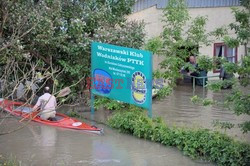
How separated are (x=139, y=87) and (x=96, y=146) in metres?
2.28

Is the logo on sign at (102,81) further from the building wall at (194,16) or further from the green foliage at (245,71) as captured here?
the green foliage at (245,71)

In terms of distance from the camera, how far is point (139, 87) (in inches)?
565

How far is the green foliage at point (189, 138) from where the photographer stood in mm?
11188

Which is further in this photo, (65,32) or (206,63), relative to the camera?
(65,32)

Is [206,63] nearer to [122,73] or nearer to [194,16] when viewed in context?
[122,73]

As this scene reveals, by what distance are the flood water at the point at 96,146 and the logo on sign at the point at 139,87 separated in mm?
1111

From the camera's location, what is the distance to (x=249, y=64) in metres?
10.1

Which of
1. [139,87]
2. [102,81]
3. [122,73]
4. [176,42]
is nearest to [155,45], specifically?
[176,42]

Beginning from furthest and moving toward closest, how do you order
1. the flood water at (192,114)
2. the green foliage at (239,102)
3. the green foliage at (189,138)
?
1. the flood water at (192,114)
2. the green foliage at (189,138)
3. the green foliage at (239,102)

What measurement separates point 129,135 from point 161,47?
2.86 meters

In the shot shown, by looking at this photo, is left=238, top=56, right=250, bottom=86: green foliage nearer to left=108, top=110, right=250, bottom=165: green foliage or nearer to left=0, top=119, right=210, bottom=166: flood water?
left=108, top=110, right=250, bottom=165: green foliage

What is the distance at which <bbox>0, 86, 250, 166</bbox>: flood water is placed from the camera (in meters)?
11.8

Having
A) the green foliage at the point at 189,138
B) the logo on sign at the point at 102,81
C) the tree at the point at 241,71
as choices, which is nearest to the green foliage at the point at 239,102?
the tree at the point at 241,71

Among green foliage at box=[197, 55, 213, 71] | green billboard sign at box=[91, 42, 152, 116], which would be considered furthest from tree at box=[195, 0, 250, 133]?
green billboard sign at box=[91, 42, 152, 116]
